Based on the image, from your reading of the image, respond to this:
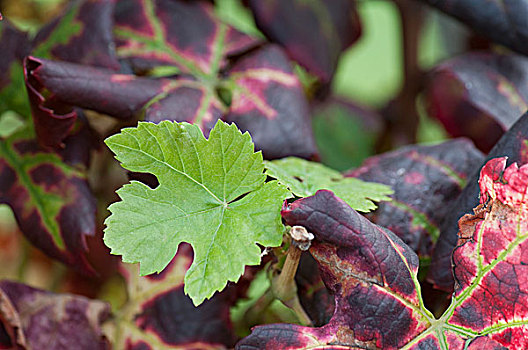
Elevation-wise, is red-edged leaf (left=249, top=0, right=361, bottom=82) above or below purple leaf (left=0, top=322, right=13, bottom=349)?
above

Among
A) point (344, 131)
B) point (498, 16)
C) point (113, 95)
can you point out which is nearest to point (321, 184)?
point (113, 95)

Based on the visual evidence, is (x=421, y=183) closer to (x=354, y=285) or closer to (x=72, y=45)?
(x=354, y=285)

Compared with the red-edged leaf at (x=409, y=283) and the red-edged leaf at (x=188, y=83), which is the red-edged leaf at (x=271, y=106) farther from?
the red-edged leaf at (x=409, y=283)

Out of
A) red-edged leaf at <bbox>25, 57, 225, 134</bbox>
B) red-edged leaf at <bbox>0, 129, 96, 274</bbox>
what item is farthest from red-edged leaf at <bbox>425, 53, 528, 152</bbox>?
red-edged leaf at <bbox>0, 129, 96, 274</bbox>

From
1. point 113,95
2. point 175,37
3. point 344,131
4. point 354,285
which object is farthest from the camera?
point 344,131

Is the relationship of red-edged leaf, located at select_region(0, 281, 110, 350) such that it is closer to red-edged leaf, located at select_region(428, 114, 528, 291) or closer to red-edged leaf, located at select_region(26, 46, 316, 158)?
red-edged leaf, located at select_region(26, 46, 316, 158)

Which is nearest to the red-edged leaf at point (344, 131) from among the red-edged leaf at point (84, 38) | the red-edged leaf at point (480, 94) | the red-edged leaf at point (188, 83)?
the red-edged leaf at point (480, 94)
